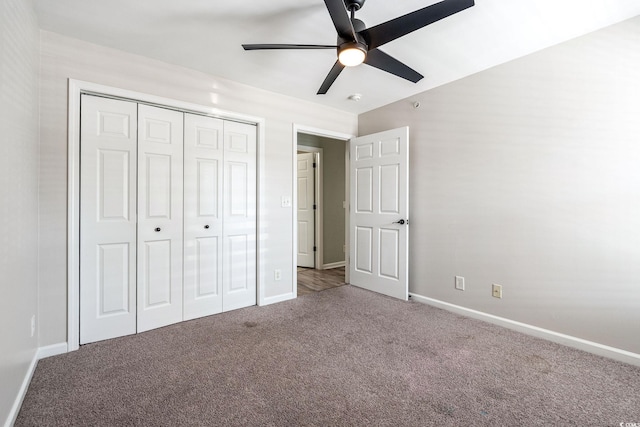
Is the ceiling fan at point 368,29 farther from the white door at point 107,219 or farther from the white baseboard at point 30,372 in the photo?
the white baseboard at point 30,372

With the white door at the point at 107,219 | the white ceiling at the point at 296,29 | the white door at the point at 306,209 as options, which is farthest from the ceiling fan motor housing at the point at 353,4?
the white door at the point at 306,209

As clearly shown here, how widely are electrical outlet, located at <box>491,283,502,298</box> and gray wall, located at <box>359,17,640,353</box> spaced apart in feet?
0.12

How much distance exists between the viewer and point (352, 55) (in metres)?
1.75

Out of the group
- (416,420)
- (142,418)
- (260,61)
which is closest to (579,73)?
(260,61)

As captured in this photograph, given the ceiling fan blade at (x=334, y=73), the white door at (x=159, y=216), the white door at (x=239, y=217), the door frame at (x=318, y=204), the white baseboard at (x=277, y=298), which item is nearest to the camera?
the ceiling fan blade at (x=334, y=73)

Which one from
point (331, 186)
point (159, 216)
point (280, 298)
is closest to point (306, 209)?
point (331, 186)

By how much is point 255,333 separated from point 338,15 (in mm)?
2368

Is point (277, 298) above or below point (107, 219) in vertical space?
below

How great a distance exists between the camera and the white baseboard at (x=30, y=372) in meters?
1.43

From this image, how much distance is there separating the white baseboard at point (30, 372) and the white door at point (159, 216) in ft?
1.71

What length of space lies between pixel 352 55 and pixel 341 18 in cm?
28

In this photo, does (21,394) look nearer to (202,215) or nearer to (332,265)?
(202,215)

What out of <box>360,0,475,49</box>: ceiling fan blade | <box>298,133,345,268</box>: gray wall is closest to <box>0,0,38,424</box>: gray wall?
<box>360,0,475,49</box>: ceiling fan blade

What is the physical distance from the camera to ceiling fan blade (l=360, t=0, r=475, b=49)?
1432 mm
